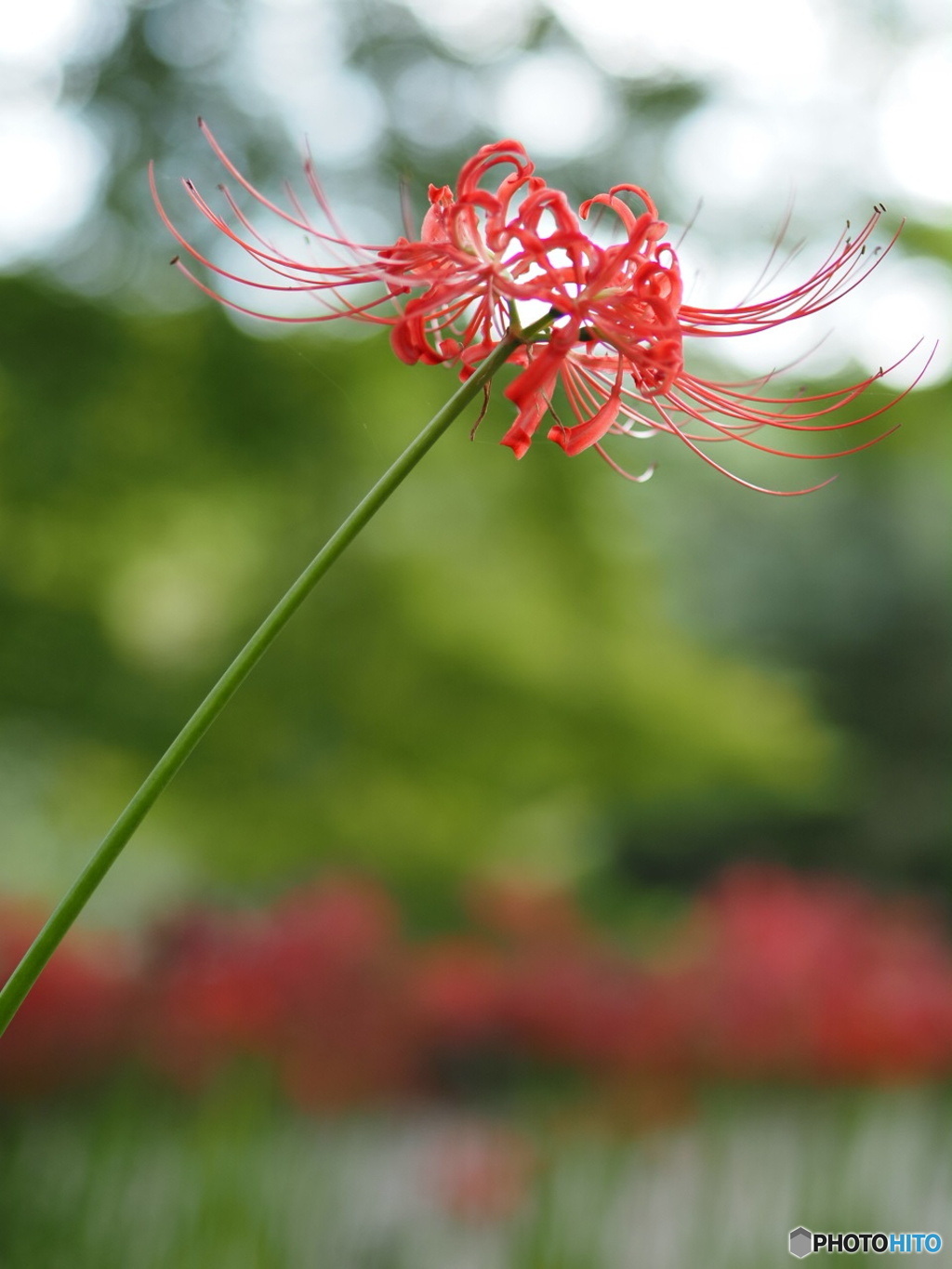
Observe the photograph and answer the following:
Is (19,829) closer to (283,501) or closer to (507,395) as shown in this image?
(283,501)

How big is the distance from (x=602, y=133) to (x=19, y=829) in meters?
2.65

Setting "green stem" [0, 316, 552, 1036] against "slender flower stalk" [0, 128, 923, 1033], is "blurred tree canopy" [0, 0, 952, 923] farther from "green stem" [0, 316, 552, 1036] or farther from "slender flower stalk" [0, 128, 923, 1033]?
"green stem" [0, 316, 552, 1036]

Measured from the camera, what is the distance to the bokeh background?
1.54 meters

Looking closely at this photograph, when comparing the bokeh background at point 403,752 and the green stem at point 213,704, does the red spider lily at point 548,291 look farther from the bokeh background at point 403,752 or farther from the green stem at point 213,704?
the bokeh background at point 403,752

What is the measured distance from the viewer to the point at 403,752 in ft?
8.63

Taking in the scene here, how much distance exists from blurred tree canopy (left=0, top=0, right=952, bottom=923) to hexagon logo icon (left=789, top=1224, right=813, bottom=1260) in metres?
1.34

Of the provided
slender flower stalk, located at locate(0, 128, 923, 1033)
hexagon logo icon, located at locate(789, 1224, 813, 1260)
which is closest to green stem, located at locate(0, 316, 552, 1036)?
slender flower stalk, located at locate(0, 128, 923, 1033)

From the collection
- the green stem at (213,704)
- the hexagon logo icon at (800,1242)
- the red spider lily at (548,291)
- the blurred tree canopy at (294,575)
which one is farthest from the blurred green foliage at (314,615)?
the green stem at (213,704)

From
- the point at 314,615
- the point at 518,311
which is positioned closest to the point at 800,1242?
the point at 518,311

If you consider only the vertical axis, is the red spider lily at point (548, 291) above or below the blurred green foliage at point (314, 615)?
below

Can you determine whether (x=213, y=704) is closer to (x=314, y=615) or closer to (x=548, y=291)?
(x=548, y=291)

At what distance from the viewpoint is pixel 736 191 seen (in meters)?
3.04

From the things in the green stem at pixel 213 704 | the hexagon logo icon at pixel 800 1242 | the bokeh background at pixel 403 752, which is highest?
the bokeh background at pixel 403 752

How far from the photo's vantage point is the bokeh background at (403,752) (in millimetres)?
1538
